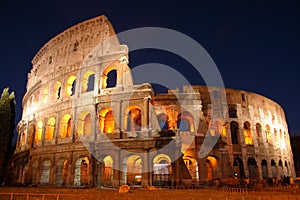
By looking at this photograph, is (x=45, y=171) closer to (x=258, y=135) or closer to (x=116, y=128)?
(x=116, y=128)

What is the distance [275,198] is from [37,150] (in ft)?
71.8

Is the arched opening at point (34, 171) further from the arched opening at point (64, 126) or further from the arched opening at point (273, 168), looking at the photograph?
the arched opening at point (273, 168)

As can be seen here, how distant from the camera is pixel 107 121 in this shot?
22844 mm

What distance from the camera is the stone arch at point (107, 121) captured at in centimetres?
2159

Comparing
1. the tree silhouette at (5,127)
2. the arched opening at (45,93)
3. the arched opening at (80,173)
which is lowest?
the arched opening at (80,173)

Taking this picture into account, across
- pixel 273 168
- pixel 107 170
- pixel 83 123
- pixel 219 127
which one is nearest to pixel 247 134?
pixel 219 127

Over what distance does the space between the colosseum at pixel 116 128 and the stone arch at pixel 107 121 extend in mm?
92

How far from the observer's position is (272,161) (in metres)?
31.4

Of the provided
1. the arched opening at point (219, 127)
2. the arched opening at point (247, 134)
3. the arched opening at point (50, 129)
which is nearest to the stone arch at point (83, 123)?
the arched opening at point (50, 129)

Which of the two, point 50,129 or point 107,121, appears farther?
A: point 50,129

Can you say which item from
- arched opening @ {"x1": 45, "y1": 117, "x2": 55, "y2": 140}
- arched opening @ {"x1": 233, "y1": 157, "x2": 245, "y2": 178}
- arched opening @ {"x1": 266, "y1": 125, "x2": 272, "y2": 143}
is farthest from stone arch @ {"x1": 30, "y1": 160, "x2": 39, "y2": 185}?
arched opening @ {"x1": 266, "y1": 125, "x2": 272, "y2": 143}

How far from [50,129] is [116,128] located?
8536 mm

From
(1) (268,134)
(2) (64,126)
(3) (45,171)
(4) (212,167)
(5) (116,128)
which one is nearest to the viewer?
(5) (116,128)

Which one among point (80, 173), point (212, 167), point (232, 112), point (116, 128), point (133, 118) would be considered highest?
point (232, 112)
